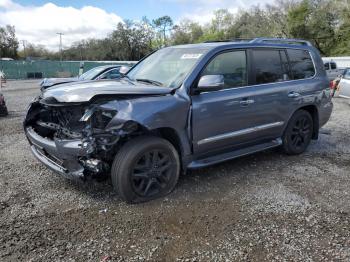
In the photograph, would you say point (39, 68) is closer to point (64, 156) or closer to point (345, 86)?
point (345, 86)

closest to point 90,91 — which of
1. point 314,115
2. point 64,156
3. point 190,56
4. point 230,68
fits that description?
point 64,156

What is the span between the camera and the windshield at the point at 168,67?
14.4ft

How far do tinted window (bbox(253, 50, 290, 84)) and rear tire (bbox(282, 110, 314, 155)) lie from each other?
0.73 metres

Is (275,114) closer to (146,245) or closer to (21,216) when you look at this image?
(146,245)

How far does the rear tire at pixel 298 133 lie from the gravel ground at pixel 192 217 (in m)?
0.50

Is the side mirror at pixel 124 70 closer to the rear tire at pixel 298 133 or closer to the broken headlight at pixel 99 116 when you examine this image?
the broken headlight at pixel 99 116

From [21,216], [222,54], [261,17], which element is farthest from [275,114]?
[261,17]

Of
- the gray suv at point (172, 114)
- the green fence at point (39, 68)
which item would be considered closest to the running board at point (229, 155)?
the gray suv at point (172, 114)

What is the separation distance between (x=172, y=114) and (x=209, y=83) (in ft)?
1.97

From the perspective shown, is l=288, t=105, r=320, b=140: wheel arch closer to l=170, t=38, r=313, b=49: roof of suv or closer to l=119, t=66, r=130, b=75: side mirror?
l=170, t=38, r=313, b=49: roof of suv

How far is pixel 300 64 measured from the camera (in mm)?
5750

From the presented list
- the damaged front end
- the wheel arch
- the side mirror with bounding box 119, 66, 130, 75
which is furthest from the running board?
the side mirror with bounding box 119, 66, 130, 75

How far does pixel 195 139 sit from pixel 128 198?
1070 millimetres

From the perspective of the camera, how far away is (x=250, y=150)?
5039 mm
